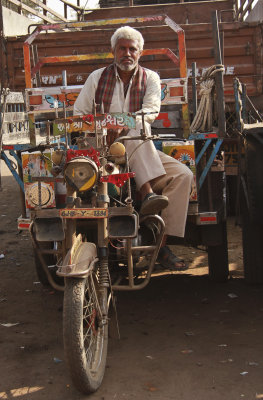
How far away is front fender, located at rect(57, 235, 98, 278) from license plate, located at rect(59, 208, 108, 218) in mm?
180

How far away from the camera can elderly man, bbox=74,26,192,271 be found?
3.94 m

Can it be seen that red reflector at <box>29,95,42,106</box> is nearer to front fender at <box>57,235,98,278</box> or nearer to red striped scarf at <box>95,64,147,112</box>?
red striped scarf at <box>95,64,147,112</box>

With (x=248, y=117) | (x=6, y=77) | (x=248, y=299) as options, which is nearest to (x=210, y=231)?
(x=248, y=299)

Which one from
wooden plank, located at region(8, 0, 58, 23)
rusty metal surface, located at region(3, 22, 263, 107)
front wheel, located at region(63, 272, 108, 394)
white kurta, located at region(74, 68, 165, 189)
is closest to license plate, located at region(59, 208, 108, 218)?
front wheel, located at region(63, 272, 108, 394)

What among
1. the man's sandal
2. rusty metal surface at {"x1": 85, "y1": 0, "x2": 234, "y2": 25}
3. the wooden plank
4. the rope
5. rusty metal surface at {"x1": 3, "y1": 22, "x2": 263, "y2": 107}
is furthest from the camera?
the wooden plank

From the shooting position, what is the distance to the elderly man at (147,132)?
3943 millimetres

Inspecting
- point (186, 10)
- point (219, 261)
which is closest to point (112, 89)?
point (219, 261)

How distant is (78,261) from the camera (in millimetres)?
3145

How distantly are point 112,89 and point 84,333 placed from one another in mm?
2056

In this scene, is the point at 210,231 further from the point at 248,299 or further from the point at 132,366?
the point at 132,366

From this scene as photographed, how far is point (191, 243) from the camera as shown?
4680 millimetres

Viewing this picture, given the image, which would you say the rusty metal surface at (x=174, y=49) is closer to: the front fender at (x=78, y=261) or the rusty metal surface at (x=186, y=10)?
the rusty metal surface at (x=186, y=10)

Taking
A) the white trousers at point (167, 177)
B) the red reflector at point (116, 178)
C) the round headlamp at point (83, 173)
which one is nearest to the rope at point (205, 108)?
the white trousers at point (167, 177)

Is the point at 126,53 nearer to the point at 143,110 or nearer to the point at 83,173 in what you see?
the point at 143,110
